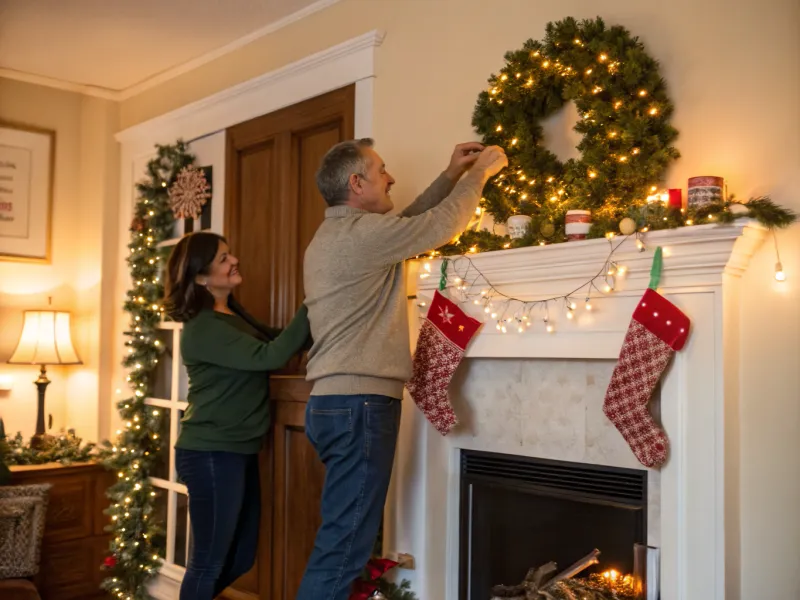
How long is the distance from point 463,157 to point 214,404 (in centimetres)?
117

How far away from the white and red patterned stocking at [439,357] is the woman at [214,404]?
403 millimetres

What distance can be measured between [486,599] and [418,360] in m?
0.77

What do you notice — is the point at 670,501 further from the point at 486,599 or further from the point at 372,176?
the point at 372,176

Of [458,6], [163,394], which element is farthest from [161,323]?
[458,6]

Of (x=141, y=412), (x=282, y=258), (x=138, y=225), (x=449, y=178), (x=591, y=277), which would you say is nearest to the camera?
(x=591, y=277)

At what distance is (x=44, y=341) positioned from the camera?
4.15m

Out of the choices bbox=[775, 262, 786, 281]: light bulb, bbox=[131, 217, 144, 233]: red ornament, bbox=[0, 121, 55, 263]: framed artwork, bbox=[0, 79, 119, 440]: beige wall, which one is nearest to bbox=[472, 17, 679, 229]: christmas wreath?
bbox=[775, 262, 786, 281]: light bulb

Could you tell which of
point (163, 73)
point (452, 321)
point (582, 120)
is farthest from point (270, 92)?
point (582, 120)

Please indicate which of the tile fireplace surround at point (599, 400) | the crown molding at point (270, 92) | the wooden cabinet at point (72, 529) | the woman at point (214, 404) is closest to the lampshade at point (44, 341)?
the wooden cabinet at point (72, 529)

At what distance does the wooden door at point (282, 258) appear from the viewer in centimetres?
303

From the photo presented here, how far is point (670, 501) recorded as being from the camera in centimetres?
199

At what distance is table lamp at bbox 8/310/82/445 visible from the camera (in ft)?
13.4

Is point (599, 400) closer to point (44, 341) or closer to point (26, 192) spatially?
point (44, 341)

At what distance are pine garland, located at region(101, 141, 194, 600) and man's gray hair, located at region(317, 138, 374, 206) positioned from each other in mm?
1711
